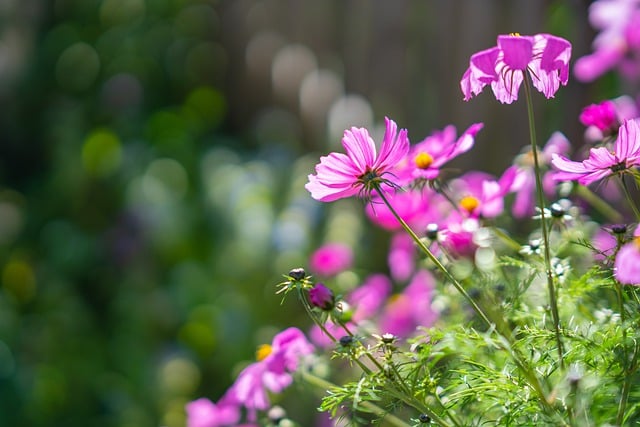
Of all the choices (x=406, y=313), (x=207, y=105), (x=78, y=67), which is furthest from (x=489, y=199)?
(x=78, y=67)

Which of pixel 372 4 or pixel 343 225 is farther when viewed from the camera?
pixel 372 4

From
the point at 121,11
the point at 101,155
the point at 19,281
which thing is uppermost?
the point at 121,11

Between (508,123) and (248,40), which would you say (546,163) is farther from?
(248,40)

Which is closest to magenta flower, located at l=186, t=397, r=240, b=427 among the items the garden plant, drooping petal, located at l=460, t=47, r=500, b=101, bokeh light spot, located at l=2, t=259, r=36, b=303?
the garden plant

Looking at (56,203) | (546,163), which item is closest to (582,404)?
(546,163)

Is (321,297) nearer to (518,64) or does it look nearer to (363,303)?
(518,64)

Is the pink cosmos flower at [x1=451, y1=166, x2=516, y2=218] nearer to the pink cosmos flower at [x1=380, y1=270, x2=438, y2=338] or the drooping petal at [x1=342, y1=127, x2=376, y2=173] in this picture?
the drooping petal at [x1=342, y1=127, x2=376, y2=173]
